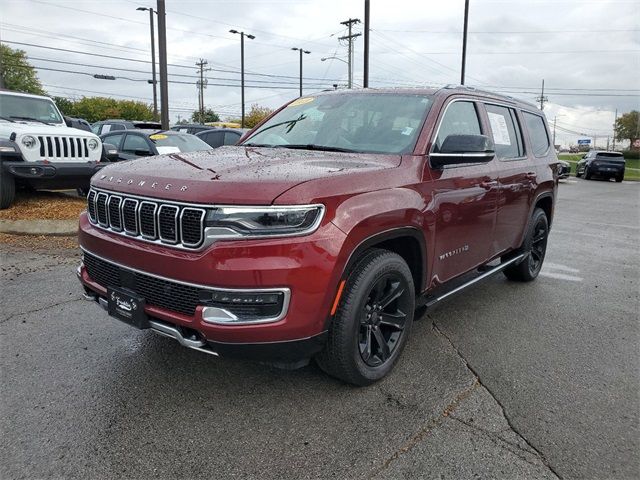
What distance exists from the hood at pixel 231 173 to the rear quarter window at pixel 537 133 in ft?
8.66

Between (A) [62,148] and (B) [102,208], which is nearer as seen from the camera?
(B) [102,208]

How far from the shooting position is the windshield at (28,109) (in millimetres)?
8844

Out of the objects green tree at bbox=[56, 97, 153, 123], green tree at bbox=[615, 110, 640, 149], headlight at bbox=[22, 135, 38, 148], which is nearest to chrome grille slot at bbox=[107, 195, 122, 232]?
headlight at bbox=[22, 135, 38, 148]

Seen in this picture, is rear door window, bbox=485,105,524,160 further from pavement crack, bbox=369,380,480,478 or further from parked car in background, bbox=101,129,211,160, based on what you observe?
parked car in background, bbox=101,129,211,160

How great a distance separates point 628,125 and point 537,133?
120 m

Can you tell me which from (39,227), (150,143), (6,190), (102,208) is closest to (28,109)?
(6,190)

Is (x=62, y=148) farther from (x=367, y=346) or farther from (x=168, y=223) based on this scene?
(x=367, y=346)

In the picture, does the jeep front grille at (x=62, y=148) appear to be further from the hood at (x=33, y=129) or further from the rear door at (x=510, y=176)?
the rear door at (x=510, y=176)

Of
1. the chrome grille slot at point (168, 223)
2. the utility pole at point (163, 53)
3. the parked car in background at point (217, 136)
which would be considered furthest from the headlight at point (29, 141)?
the utility pole at point (163, 53)

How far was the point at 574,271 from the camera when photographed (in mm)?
6332

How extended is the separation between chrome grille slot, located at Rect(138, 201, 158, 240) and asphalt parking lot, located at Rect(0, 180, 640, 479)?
1.00 metres

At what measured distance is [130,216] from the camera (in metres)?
2.85

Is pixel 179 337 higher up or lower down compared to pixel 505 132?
lower down

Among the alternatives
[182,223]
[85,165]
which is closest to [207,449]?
[182,223]
